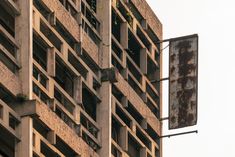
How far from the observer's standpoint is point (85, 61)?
59969mm

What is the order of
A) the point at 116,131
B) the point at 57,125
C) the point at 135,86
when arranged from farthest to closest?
the point at 135,86
the point at 116,131
the point at 57,125

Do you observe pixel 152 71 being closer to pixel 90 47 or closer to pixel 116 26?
pixel 116 26

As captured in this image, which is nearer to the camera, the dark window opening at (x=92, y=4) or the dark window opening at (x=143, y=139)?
the dark window opening at (x=92, y=4)

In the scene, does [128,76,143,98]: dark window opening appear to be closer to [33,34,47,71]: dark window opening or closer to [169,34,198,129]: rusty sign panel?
[169,34,198,129]: rusty sign panel

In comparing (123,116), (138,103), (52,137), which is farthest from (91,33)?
(52,137)

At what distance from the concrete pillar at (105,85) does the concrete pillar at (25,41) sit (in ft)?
27.4

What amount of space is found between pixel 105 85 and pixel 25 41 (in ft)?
29.4

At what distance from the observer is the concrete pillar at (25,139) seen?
5147 cm

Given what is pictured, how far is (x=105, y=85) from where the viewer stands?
201ft

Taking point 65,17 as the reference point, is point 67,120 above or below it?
below

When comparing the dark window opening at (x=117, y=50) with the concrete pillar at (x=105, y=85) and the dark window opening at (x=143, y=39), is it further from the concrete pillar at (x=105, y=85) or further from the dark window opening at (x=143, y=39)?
the dark window opening at (x=143, y=39)

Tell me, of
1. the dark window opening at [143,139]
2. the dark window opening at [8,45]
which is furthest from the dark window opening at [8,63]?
the dark window opening at [143,139]

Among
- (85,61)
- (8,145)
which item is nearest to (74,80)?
(85,61)

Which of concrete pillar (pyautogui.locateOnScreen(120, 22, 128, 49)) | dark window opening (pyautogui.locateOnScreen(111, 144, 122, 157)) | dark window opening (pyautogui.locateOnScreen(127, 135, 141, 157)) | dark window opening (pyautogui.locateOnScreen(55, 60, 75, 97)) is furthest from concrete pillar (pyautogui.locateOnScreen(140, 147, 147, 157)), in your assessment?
dark window opening (pyautogui.locateOnScreen(55, 60, 75, 97))
